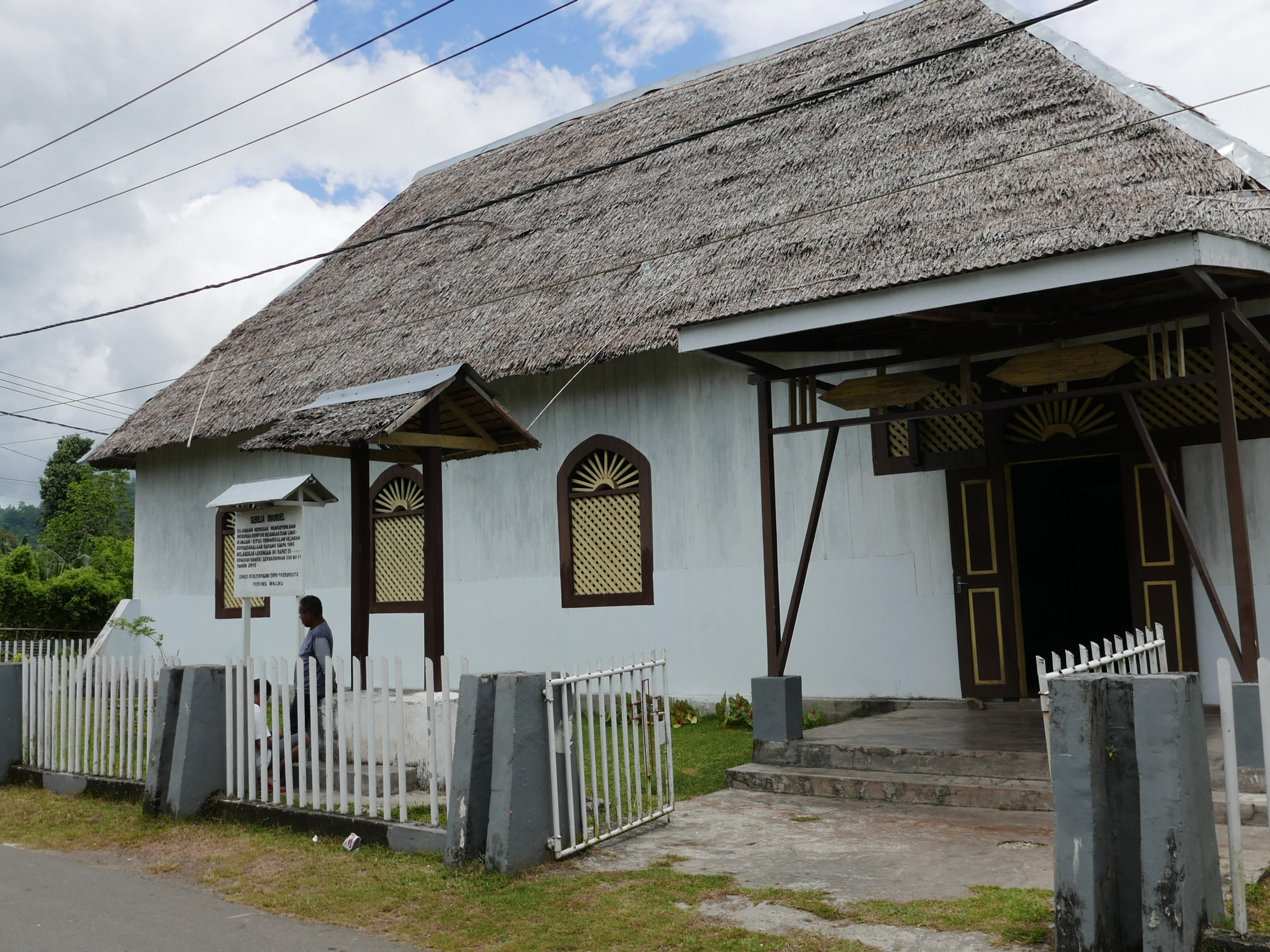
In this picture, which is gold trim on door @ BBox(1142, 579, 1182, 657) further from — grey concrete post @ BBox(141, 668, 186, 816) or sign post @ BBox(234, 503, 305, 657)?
grey concrete post @ BBox(141, 668, 186, 816)

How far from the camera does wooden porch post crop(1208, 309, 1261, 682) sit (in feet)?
21.4

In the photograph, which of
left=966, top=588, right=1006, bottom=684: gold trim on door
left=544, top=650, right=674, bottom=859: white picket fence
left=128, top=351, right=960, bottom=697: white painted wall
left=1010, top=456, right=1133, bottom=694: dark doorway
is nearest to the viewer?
left=544, top=650, right=674, bottom=859: white picket fence

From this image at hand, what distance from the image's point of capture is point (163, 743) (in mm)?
7348

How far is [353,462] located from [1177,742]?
5413 mm

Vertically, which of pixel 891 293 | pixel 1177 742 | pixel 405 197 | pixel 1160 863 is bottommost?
pixel 1160 863

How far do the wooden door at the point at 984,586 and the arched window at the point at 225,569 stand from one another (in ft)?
32.3

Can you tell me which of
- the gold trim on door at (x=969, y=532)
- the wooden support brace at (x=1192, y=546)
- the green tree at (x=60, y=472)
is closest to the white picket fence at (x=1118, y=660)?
the wooden support brace at (x=1192, y=546)

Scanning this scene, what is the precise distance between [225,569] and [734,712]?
8214 mm

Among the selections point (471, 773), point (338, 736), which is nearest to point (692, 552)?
point (338, 736)

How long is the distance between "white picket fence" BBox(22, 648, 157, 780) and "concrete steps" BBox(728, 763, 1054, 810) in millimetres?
4153

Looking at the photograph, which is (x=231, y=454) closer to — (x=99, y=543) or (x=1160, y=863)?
(x=1160, y=863)

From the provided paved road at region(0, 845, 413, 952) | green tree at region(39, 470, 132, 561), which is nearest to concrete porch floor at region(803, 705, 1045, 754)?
paved road at region(0, 845, 413, 952)

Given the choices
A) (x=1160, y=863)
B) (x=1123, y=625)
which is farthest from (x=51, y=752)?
(x=1123, y=625)

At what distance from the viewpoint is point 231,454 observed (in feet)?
50.1
